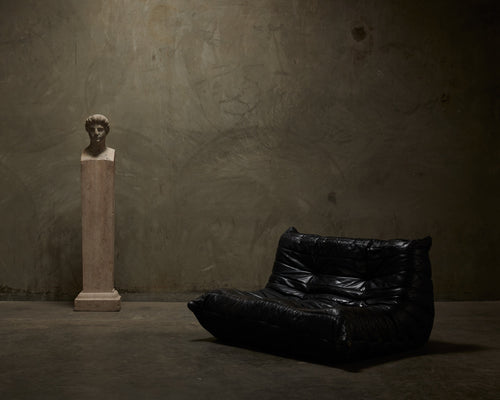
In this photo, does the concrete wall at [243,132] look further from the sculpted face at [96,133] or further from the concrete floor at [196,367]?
the concrete floor at [196,367]

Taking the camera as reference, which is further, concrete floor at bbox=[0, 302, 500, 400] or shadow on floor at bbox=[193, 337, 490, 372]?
shadow on floor at bbox=[193, 337, 490, 372]

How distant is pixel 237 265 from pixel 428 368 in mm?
3043

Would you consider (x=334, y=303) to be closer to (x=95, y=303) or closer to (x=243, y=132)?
(x=95, y=303)

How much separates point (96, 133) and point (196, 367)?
9.53 ft

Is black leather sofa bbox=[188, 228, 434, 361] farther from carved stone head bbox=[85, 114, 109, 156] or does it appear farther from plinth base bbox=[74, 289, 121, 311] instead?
carved stone head bbox=[85, 114, 109, 156]

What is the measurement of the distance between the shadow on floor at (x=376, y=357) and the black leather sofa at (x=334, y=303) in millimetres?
45

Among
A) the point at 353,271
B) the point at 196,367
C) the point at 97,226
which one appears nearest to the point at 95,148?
the point at 97,226

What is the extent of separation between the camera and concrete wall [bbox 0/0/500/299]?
6.81m

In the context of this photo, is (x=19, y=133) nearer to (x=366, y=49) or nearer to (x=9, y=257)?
(x=9, y=257)

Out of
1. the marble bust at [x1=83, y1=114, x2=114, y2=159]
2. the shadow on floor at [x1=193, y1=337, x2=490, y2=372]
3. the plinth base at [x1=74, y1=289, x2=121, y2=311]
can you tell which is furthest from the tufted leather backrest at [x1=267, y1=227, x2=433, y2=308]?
the marble bust at [x1=83, y1=114, x2=114, y2=159]

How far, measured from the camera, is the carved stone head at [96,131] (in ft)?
20.5

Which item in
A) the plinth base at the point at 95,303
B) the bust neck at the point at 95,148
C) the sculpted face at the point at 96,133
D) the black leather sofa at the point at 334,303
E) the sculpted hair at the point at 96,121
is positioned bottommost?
the plinth base at the point at 95,303

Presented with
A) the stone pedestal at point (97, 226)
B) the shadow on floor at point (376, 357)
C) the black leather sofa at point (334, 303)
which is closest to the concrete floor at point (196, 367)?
the shadow on floor at point (376, 357)

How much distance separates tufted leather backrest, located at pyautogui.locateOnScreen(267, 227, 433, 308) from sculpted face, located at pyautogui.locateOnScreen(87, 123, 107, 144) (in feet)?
6.81
